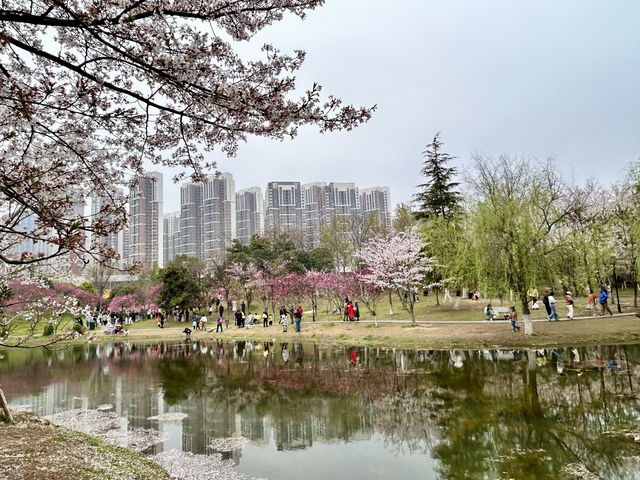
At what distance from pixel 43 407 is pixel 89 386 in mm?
3116

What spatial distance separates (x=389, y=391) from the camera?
10.6 meters

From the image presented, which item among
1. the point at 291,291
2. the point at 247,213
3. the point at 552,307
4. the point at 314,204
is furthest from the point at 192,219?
the point at 552,307

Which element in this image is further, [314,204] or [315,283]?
[314,204]

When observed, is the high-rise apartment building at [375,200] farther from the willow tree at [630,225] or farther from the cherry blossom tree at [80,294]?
the willow tree at [630,225]

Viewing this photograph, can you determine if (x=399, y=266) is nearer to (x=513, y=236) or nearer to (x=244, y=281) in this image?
(x=513, y=236)

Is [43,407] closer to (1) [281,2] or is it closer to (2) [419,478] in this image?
(2) [419,478]

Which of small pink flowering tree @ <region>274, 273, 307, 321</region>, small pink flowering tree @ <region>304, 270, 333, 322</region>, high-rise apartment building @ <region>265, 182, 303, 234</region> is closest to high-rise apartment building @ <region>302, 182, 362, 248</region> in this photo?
high-rise apartment building @ <region>265, 182, 303, 234</region>

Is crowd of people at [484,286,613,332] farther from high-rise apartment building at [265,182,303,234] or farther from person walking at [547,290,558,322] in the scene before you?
high-rise apartment building at [265,182,303,234]

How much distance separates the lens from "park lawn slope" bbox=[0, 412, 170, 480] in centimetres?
495

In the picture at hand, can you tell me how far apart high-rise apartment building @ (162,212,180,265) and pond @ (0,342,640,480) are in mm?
72857

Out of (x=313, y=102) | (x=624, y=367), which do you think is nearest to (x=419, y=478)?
(x=313, y=102)

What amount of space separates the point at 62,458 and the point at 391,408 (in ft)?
21.8

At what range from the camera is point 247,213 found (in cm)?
7969

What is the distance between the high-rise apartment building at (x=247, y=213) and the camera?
3125 inches
